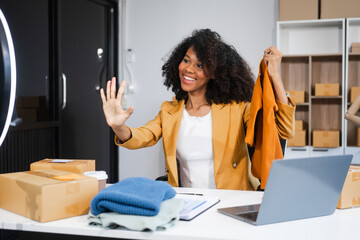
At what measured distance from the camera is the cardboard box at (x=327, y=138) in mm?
3723

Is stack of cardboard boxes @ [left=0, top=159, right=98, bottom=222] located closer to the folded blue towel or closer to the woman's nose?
the folded blue towel

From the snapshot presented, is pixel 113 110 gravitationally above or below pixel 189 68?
below

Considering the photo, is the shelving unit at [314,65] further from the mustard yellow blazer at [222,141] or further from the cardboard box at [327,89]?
the mustard yellow blazer at [222,141]

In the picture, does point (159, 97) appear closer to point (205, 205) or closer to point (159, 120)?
point (159, 120)

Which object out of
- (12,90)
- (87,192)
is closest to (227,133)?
(87,192)

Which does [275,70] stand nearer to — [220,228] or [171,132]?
[171,132]

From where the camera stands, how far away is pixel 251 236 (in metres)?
1.06

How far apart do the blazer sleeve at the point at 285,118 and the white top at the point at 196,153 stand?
406 millimetres

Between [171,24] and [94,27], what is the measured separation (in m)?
0.88

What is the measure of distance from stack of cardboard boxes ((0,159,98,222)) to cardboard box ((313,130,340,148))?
114 inches

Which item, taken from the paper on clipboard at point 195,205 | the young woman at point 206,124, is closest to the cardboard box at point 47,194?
the paper on clipboard at point 195,205

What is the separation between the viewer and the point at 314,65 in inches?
163

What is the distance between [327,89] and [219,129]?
83.6 inches

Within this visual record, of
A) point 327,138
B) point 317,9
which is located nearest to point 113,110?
point 327,138
